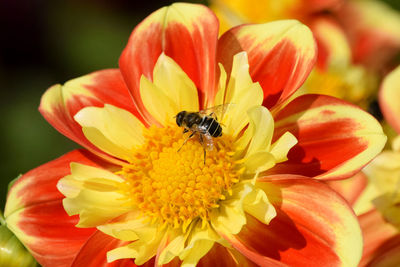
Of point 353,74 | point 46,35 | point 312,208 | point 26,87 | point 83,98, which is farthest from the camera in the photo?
point 46,35

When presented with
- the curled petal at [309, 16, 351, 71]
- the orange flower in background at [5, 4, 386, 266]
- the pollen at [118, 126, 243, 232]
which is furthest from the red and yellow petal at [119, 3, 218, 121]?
the curled petal at [309, 16, 351, 71]

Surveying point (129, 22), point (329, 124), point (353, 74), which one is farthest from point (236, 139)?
point (129, 22)

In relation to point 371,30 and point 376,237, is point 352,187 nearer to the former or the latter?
point 376,237

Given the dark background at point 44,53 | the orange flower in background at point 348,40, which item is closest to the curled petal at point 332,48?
the orange flower in background at point 348,40

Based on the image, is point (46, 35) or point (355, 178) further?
point (46, 35)

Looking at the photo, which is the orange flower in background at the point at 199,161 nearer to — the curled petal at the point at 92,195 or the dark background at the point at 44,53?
the curled petal at the point at 92,195

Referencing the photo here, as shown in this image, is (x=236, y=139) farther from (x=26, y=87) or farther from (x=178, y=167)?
(x=26, y=87)

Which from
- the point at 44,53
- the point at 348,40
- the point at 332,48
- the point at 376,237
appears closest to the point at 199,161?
the point at 376,237
